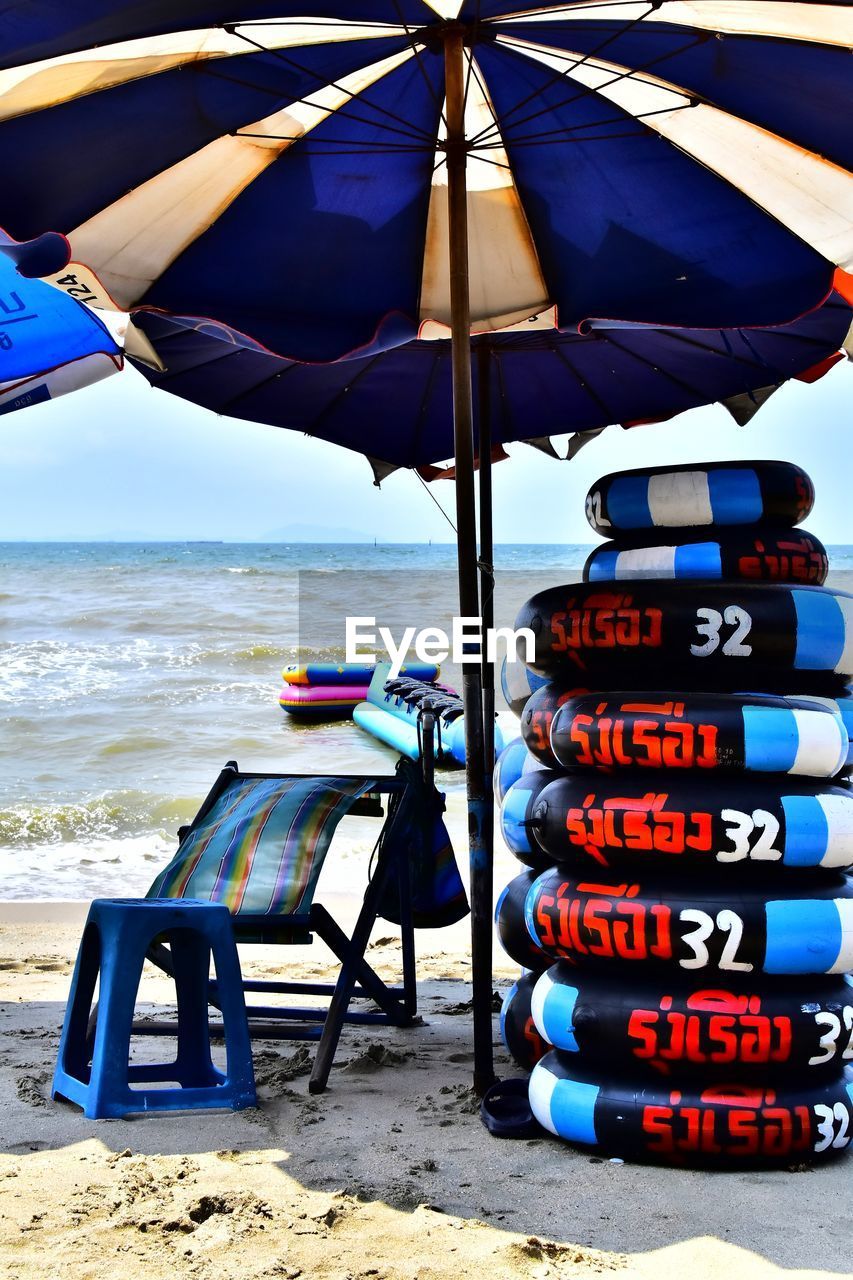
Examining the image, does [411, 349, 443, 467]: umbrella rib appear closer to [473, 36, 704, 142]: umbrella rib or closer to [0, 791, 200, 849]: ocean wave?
[473, 36, 704, 142]: umbrella rib

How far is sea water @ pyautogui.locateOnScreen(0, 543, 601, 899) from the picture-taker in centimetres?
967

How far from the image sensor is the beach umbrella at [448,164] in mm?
3404

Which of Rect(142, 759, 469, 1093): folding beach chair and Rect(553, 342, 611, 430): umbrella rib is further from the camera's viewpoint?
Rect(553, 342, 611, 430): umbrella rib

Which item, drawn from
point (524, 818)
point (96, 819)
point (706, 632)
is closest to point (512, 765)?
point (524, 818)

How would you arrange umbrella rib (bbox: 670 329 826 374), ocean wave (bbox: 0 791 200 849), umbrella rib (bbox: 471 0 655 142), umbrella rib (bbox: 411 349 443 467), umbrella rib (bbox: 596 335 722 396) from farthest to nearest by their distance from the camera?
ocean wave (bbox: 0 791 200 849), umbrella rib (bbox: 411 349 443 467), umbrella rib (bbox: 596 335 722 396), umbrella rib (bbox: 670 329 826 374), umbrella rib (bbox: 471 0 655 142)

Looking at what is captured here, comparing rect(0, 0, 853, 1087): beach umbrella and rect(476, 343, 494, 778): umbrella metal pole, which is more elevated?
rect(0, 0, 853, 1087): beach umbrella

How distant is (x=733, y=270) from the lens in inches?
164

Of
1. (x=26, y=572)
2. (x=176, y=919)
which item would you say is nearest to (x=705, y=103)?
(x=176, y=919)

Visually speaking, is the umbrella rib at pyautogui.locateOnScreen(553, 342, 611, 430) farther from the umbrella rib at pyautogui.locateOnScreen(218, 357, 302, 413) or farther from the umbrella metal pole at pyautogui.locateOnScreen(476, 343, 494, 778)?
the umbrella rib at pyautogui.locateOnScreen(218, 357, 302, 413)

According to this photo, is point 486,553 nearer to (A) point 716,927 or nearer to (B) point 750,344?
(B) point 750,344

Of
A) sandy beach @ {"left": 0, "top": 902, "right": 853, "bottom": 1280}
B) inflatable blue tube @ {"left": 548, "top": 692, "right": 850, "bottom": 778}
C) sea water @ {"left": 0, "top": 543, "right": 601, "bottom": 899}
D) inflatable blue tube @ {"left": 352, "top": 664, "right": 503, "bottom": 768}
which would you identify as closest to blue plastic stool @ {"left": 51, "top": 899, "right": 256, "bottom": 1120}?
sandy beach @ {"left": 0, "top": 902, "right": 853, "bottom": 1280}

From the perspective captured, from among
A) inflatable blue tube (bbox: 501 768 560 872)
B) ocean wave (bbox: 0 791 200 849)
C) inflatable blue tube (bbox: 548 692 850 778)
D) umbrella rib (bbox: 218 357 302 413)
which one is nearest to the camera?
inflatable blue tube (bbox: 548 692 850 778)

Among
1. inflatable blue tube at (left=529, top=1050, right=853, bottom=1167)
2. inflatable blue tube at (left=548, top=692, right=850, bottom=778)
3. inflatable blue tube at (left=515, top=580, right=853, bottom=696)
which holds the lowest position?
inflatable blue tube at (left=529, top=1050, right=853, bottom=1167)

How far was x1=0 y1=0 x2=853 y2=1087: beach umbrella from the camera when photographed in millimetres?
3404
